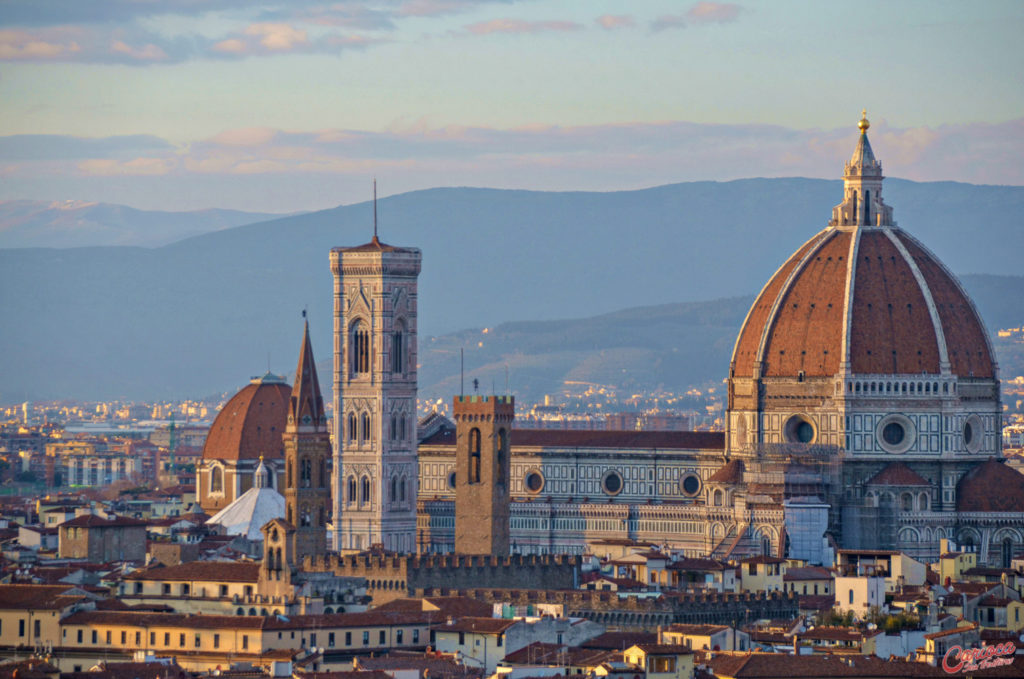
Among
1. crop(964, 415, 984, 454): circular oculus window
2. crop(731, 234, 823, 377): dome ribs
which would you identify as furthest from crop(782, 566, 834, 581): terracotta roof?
crop(731, 234, 823, 377): dome ribs

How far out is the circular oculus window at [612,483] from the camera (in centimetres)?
14462

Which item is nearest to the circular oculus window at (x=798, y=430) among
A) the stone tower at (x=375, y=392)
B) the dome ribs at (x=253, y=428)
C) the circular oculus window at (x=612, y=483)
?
the circular oculus window at (x=612, y=483)

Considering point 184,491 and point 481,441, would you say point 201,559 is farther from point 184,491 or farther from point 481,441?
point 184,491

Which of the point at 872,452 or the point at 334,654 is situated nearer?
the point at 334,654

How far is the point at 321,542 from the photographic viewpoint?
11275cm

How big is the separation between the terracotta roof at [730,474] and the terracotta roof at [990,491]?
1002cm

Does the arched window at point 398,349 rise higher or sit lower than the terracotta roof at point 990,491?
higher

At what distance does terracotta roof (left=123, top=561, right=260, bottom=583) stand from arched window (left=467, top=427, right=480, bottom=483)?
68.7ft

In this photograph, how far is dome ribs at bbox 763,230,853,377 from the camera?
13612cm

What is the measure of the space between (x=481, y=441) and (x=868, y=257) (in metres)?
25.4

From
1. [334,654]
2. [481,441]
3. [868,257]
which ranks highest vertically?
[868,257]

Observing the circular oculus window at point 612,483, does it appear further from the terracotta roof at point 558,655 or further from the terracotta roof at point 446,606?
the terracotta roof at point 558,655

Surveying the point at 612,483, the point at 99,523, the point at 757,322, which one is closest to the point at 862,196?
the point at 757,322

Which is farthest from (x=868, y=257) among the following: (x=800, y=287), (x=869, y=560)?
(x=869, y=560)
